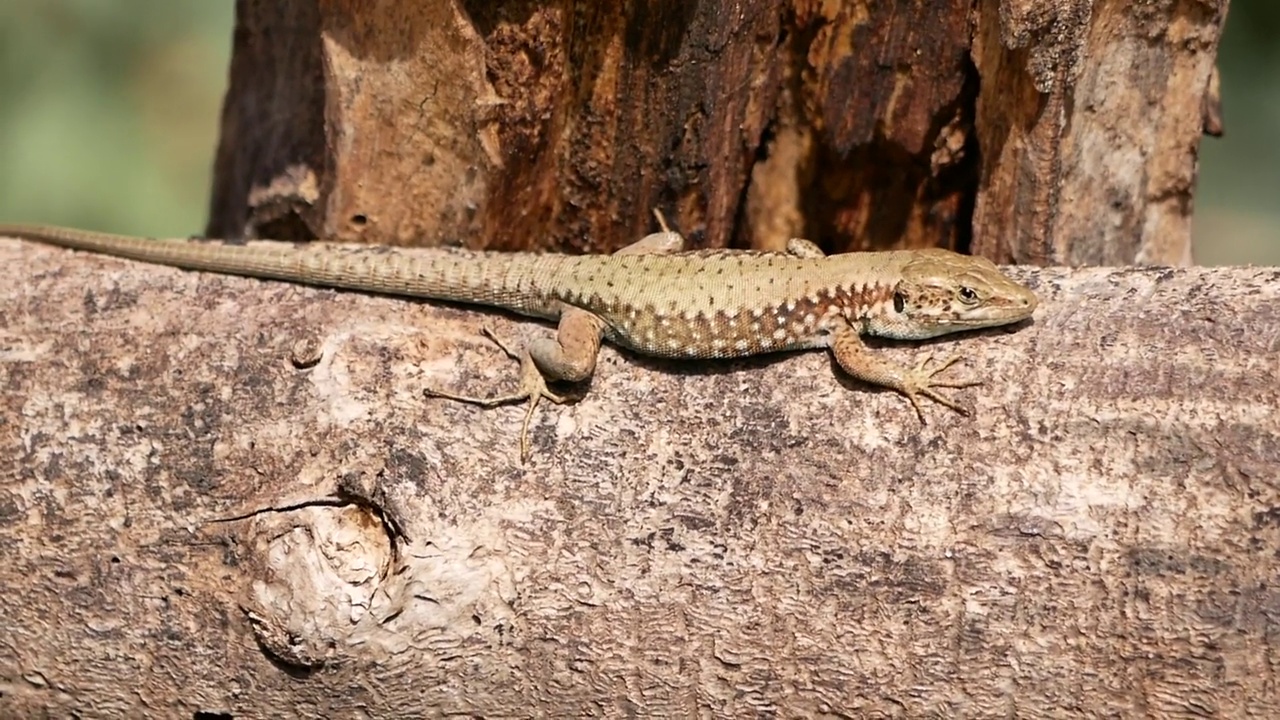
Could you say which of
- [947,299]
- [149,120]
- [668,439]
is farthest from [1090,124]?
[149,120]

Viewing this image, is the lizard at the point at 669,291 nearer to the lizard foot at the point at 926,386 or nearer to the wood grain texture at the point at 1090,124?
the lizard foot at the point at 926,386

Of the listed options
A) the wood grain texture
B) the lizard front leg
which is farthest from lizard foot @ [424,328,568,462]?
the wood grain texture

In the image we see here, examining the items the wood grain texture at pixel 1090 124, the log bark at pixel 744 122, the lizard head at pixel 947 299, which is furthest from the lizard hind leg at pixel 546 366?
the wood grain texture at pixel 1090 124

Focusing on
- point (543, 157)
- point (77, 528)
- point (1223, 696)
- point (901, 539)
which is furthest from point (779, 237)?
point (77, 528)

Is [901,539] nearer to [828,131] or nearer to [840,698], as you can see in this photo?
[840,698]

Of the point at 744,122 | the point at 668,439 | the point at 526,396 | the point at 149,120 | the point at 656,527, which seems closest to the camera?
the point at 656,527

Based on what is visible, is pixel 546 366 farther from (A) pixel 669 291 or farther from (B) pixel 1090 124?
(B) pixel 1090 124

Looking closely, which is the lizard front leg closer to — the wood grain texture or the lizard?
the lizard

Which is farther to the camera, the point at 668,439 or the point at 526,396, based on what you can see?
the point at 526,396
